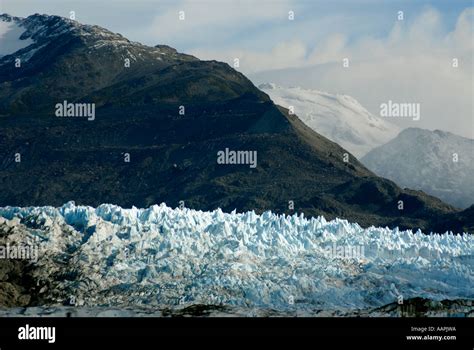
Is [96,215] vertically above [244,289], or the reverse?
[96,215]
